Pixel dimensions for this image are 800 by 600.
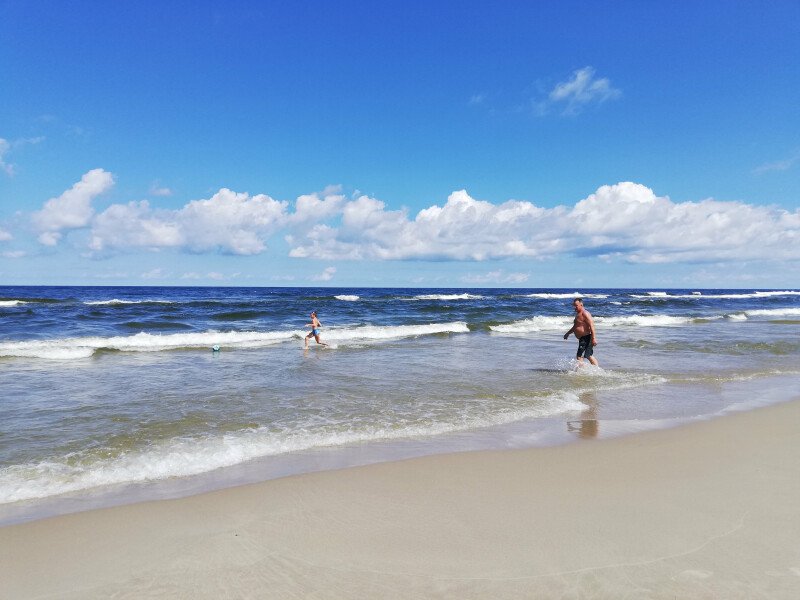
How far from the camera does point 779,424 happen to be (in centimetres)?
713

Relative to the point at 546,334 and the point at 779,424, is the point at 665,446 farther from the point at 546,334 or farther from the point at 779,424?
the point at 546,334

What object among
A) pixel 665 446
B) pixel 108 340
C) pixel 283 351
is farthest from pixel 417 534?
pixel 108 340

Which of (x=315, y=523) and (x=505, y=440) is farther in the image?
(x=505, y=440)

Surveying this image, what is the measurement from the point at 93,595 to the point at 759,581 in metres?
4.38

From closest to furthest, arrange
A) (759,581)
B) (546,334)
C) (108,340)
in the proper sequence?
(759,581) → (108,340) → (546,334)

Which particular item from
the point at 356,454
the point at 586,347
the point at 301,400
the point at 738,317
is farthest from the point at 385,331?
the point at 738,317

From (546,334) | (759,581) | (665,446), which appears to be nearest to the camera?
(759,581)

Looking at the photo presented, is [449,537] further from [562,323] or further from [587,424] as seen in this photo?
[562,323]

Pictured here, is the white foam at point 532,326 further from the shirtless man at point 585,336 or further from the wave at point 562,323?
the shirtless man at point 585,336

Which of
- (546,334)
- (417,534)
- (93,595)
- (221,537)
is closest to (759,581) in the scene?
(417,534)

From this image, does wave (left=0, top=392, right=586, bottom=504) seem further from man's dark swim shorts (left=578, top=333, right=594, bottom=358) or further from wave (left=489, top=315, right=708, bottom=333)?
wave (left=489, top=315, right=708, bottom=333)

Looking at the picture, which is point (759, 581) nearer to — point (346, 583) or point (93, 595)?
point (346, 583)

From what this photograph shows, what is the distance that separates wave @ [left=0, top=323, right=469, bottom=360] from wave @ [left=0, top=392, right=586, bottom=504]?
11401 mm

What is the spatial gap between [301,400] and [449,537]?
5641 millimetres
